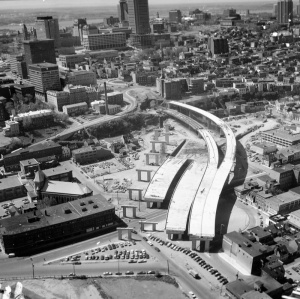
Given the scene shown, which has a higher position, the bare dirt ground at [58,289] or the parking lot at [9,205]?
the parking lot at [9,205]

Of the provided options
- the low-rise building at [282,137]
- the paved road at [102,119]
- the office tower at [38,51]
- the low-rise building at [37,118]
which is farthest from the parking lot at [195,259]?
the office tower at [38,51]

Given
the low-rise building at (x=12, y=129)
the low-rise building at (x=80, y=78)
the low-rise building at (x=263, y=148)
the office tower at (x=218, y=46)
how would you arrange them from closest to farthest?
the low-rise building at (x=263, y=148)
the low-rise building at (x=12, y=129)
the low-rise building at (x=80, y=78)
the office tower at (x=218, y=46)

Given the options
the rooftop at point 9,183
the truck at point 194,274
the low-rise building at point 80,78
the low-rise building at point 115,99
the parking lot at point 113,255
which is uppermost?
the low-rise building at point 80,78

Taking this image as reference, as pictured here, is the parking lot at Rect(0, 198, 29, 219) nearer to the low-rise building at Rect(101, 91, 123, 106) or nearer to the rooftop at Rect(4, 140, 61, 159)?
the rooftop at Rect(4, 140, 61, 159)

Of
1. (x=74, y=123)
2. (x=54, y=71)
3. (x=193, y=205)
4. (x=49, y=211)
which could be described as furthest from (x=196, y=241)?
(x=54, y=71)

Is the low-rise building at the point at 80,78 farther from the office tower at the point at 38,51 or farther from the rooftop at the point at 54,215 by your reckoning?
the rooftop at the point at 54,215

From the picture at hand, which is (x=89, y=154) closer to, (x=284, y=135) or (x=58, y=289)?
(x=284, y=135)

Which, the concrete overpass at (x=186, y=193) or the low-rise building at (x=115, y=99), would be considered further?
the low-rise building at (x=115, y=99)
